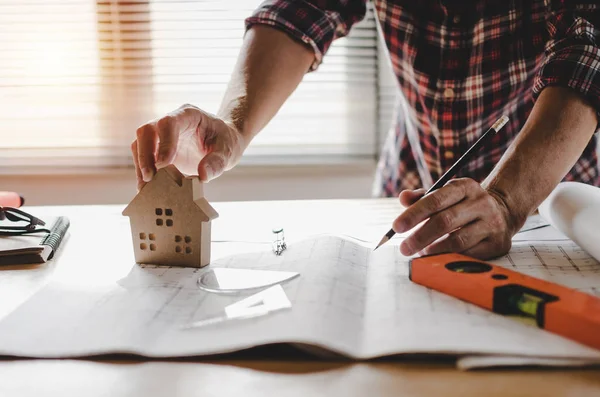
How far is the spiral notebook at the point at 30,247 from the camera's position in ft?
2.71

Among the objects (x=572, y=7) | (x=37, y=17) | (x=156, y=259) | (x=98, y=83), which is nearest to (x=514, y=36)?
(x=572, y=7)

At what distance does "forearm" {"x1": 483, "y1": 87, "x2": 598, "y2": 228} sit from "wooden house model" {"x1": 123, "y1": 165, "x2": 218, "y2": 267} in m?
0.42

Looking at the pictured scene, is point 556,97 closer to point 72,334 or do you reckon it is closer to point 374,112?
point 72,334

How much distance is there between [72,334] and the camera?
550mm

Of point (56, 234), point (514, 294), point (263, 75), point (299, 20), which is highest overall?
point (299, 20)

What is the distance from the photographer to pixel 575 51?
3.14 ft

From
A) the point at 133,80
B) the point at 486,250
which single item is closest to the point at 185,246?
the point at 486,250

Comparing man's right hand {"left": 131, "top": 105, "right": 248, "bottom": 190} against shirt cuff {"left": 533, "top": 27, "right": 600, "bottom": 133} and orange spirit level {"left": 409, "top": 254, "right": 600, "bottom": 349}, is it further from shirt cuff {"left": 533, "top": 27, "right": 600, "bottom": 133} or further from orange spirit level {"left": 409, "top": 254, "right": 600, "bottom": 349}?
shirt cuff {"left": 533, "top": 27, "right": 600, "bottom": 133}

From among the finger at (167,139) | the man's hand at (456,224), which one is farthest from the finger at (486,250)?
the finger at (167,139)

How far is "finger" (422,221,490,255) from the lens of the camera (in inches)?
29.5

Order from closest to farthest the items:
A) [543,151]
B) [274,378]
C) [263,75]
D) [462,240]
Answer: [274,378]
[462,240]
[543,151]
[263,75]

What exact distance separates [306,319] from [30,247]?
469 millimetres

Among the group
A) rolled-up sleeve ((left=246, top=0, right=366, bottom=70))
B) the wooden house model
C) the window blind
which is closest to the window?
the wooden house model

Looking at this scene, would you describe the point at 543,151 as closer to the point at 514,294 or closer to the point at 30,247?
the point at 514,294
